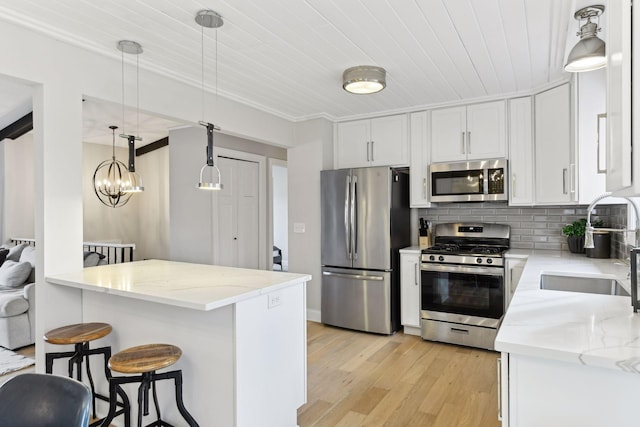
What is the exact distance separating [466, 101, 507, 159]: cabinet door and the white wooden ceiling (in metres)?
0.30

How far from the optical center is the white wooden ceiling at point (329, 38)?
2.13m

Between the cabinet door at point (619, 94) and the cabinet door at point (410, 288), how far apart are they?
2887 mm

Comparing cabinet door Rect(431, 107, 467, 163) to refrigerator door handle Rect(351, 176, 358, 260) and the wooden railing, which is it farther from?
the wooden railing

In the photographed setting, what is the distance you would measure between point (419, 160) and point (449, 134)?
1.30ft

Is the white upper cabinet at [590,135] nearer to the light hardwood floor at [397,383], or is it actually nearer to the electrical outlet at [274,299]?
the light hardwood floor at [397,383]

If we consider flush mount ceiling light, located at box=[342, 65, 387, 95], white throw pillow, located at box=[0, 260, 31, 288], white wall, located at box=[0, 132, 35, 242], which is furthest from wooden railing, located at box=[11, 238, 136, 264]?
flush mount ceiling light, located at box=[342, 65, 387, 95]

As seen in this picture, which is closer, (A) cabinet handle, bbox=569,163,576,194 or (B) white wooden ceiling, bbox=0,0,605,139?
(B) white wooden ceiling, bbox=0,0,605,139

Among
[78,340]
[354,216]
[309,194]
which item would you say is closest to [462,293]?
[354,216]

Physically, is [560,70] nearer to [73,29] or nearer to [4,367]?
[73,29]

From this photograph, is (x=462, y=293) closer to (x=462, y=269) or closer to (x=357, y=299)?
(x=462, y=269)

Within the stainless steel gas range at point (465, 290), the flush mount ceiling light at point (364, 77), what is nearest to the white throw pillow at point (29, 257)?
the flush mount ceiling light at point (364, 77)

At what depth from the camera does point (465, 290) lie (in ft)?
11.9

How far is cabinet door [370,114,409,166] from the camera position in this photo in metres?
4.26

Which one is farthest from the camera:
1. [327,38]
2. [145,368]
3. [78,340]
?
[327,38]
